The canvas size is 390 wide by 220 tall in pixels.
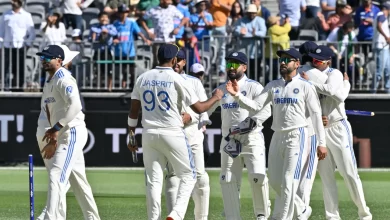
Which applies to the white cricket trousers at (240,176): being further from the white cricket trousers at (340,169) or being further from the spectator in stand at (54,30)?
the spectator in stand at (54,30)

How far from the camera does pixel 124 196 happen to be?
16.6 meters

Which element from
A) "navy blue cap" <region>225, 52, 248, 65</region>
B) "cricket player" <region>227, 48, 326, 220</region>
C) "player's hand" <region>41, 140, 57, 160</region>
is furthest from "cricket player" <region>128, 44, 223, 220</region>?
"navy blue cap" <region>225, 52, 248, 65</region>

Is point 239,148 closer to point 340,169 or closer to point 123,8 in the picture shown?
point 340,169

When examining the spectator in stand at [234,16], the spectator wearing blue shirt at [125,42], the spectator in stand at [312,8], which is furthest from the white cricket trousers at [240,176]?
the spectator in stand at [312,8]

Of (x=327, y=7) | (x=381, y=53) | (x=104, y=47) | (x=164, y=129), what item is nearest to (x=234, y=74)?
(x=164, y=129)

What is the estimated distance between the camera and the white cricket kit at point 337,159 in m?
12.9

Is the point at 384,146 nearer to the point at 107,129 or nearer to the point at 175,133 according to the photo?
the point at 107,129

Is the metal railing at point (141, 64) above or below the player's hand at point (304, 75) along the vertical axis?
below

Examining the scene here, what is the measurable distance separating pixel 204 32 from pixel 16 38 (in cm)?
416

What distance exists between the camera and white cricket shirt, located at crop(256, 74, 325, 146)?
12.0 metres

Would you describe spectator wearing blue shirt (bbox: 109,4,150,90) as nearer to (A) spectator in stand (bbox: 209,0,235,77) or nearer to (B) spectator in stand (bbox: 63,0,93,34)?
(B) spectator in stand (bbox: 63,0,93,34)

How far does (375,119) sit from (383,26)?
199 centimetres

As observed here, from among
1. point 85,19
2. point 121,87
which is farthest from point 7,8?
point 121,87

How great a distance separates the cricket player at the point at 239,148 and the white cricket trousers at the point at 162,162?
3.95 ft
